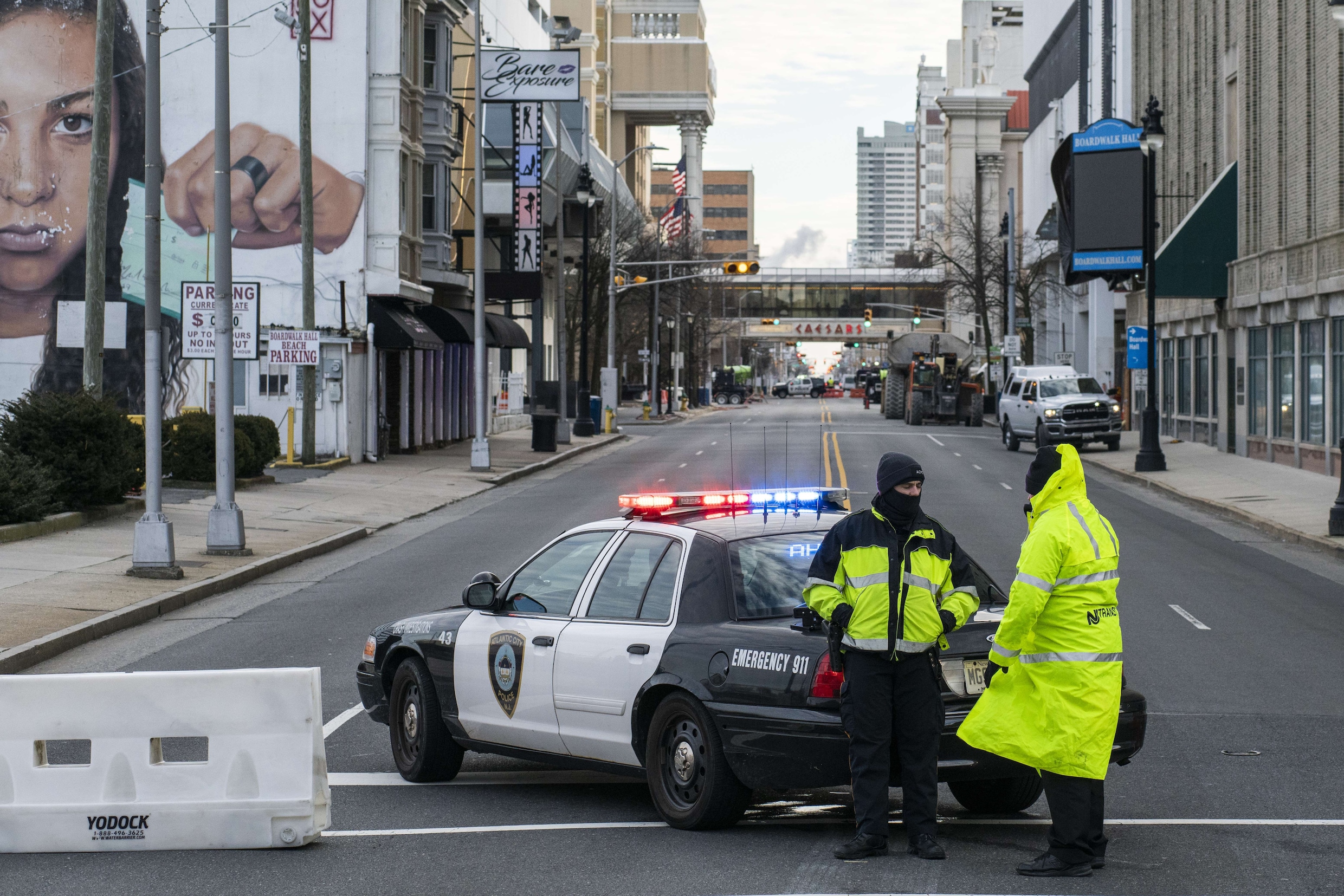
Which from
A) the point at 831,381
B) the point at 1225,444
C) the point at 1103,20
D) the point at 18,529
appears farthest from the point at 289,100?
the point at 831,381

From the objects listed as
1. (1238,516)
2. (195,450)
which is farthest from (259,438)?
(1238,516)

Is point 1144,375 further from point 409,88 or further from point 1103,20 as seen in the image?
point 409,88

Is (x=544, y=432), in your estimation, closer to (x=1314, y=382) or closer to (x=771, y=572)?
(x=1314, y=382)

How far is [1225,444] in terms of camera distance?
136 ft

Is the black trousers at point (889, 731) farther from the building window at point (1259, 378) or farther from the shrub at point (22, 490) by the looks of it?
the building window at point (1259, 378)

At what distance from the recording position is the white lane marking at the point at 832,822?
24.9 ft

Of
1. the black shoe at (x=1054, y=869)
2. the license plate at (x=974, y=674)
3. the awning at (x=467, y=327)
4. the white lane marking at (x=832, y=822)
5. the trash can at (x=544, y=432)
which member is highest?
the awning at (x=467, y=327)

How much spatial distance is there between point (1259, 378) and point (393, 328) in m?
20.8

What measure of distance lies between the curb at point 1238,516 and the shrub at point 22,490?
1653 cm

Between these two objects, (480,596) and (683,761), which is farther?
(480,596)

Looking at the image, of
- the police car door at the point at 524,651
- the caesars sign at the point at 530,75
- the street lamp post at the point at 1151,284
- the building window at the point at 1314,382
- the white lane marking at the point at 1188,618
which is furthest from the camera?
the caesars sign at the point at 530,75

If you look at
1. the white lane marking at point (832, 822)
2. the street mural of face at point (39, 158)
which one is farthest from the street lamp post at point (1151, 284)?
the white lane marking at point (832, 822)

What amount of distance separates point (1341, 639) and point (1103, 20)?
54588mm

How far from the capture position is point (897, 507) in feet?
22.2
